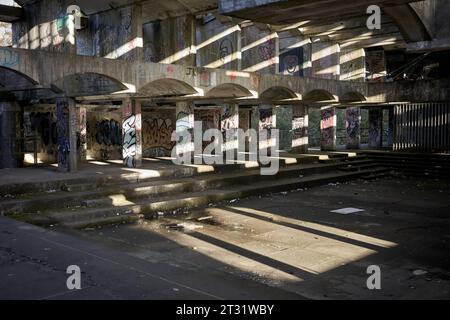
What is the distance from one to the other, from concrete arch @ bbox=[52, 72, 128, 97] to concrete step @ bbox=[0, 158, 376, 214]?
302cm

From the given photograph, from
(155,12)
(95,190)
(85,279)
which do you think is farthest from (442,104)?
(85,279)

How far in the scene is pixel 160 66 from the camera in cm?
1438

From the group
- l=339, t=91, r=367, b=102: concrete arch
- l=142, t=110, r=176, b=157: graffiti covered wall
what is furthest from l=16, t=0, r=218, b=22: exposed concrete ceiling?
l=339, t=91, r=367, b=102: concrete arch

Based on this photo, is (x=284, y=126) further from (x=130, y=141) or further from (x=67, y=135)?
(x=67, y=135)

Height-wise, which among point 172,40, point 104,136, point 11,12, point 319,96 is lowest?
point 104,136

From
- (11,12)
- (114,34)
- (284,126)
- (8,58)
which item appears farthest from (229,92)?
(284,126)

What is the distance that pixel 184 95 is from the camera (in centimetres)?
1588

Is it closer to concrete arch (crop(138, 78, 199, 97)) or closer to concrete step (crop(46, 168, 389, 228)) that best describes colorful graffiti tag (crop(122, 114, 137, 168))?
concrete arch (crop(138, 78, 199, 97))

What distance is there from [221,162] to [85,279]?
12626mm

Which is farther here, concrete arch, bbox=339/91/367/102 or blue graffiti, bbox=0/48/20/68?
concrete arch, bbox=339/91/367/102

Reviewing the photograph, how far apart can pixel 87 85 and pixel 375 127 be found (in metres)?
18.7

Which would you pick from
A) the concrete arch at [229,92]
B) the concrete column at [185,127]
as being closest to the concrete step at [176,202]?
the concrete arch at [229,92]

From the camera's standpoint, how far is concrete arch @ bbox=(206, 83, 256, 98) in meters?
17.0

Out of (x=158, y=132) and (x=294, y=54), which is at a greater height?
(x=294, y=54)
